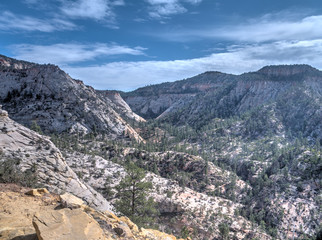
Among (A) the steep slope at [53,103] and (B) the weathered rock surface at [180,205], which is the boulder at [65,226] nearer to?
(B) the weathered rock surface at [180,205]

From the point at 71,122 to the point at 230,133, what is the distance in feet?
211

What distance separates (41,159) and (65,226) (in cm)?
1774

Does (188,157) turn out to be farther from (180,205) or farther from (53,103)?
(53,103)

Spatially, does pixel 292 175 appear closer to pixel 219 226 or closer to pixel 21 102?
pixel 219 226

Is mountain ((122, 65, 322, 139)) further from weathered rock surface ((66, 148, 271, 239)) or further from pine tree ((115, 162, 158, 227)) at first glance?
pine tree ((115, 162, 158, 227))

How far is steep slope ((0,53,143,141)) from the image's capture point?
7175cm

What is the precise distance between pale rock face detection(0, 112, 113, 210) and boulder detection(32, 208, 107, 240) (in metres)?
11.6

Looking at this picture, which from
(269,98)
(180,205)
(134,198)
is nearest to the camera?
(134,198)

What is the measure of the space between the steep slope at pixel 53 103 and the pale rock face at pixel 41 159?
1889 inches

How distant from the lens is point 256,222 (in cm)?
3972

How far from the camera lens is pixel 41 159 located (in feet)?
75.2

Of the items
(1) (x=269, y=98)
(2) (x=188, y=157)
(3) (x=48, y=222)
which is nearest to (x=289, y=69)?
(1) (x=269, y=98)

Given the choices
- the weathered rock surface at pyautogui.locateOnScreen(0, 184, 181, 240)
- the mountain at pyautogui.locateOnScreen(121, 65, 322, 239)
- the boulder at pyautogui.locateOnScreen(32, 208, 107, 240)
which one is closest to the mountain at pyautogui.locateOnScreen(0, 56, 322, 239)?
the mountain at pyautogui.locateOnScreen(121, 65, 322, 239)

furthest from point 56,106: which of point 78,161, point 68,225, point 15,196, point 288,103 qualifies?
point 288,103
